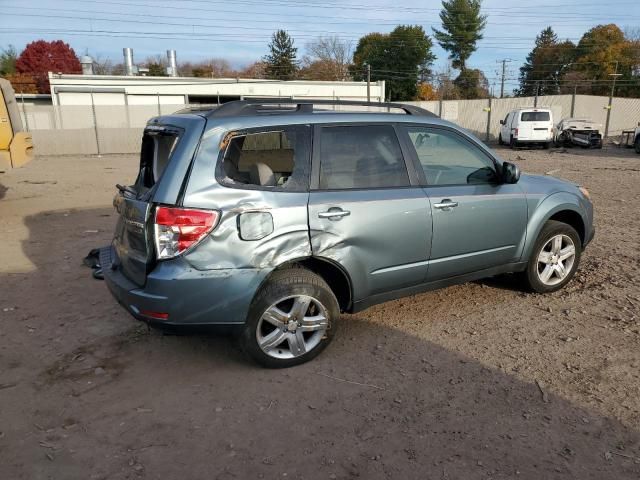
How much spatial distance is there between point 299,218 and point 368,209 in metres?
0.56

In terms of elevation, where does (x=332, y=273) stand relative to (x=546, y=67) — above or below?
below

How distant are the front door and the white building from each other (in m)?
28.3

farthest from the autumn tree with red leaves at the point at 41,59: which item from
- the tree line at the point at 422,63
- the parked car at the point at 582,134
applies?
the parked car at the point at 582,134

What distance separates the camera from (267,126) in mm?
3449

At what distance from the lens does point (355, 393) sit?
3264mm

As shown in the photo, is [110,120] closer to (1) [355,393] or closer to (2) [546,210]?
(2) [546,210]

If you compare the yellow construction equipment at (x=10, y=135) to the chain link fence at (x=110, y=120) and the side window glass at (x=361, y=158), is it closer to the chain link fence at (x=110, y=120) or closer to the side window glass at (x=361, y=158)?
the side window glass at (x=361, y=158)

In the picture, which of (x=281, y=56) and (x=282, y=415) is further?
(x=281, y=56)

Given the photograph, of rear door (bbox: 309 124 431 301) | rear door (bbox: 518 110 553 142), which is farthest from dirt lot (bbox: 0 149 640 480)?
rear door (bbox: 518 110 553 142)

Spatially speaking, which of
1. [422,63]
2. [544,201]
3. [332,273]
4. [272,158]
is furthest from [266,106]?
[422,63]

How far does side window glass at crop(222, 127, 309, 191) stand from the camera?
3406 mm

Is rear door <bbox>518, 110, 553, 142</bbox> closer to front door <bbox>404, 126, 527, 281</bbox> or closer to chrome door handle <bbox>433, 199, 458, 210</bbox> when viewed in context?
front door <bbox>404, 126, 527, 281</bbox>

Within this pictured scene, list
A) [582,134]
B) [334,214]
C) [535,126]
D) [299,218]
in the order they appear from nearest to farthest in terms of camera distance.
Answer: [299,218] → [334,214] → [535,126] → [582,134]

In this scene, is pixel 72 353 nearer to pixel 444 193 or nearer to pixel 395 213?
pixel 395 213
